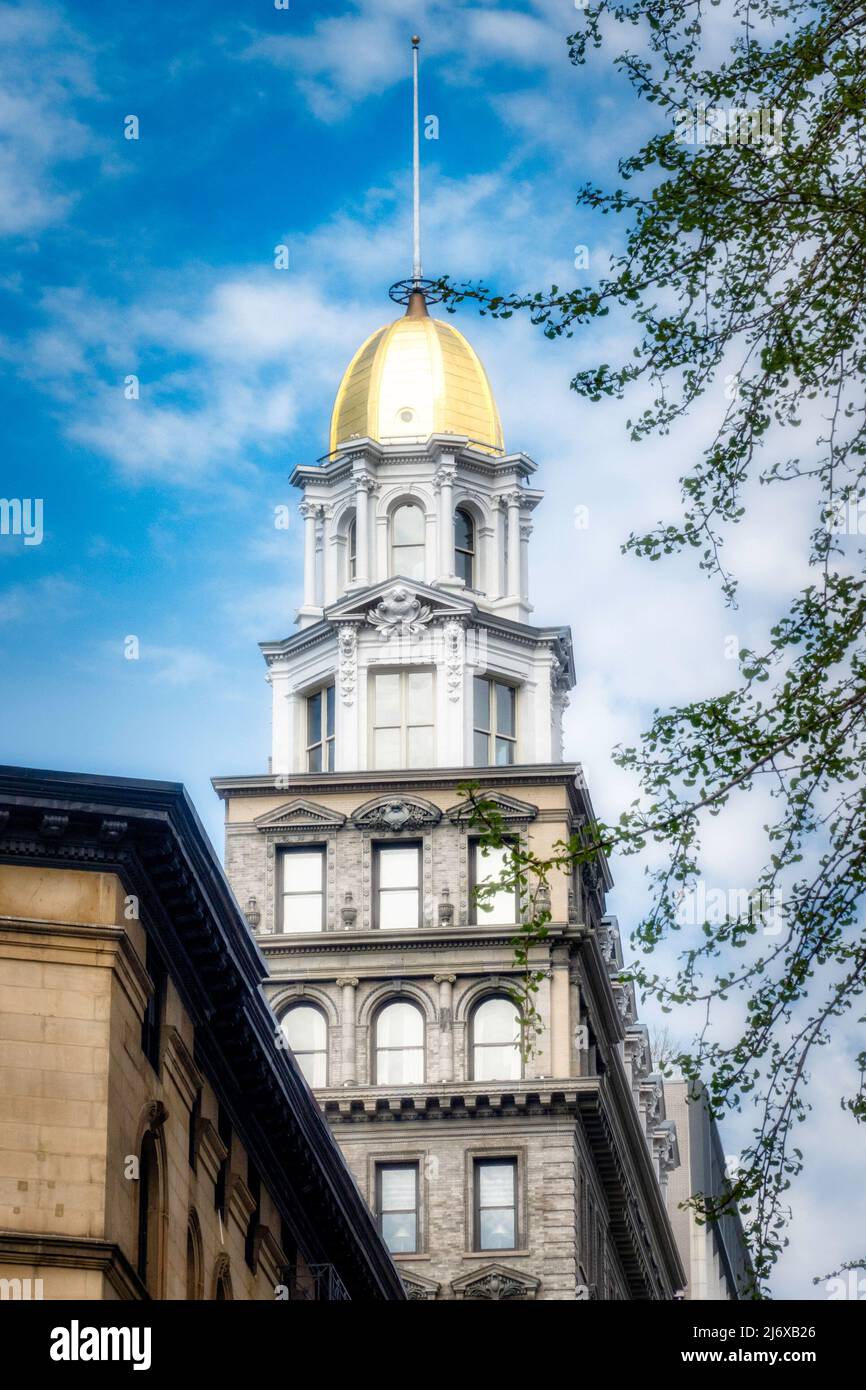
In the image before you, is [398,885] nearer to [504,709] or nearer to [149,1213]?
[504,709]

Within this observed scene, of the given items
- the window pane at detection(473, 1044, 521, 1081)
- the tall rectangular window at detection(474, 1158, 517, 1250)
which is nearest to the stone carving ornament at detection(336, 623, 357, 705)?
the window pane at detection(473, 1044, 521, 1081)

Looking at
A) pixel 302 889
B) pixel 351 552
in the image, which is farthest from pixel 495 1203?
pixel 351 552

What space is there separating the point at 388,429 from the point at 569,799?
52.3 feet

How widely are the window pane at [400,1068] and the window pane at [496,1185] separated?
10.1 feet

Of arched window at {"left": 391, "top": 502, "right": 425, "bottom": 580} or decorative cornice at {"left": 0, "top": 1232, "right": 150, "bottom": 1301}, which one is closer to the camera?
decorative cornice at {"left": 0, "top": 1232, "right": 150, "bottom": 1301}

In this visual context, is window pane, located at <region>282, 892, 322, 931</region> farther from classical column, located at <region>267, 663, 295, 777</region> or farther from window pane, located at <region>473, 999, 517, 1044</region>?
window pane, located at <region>473, 999, 517, 1044</region>

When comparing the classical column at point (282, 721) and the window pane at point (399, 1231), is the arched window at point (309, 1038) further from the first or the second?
the classical column at point (282, 721)

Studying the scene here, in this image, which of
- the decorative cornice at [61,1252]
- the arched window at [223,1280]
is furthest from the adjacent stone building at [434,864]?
the decorative cornice at [61,1252]

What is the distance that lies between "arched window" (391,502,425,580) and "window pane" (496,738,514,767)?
602 centimetres

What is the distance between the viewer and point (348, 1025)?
7494cm

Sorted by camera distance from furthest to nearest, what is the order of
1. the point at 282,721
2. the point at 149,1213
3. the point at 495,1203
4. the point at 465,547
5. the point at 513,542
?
1. the point at 465,547
2. the point at 513,542
3. the point at 282,721
4. the point at 495,1203
5. the point at 149,1213

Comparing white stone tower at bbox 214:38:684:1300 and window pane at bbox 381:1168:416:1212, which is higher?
white stone tower at bbox 214:38:684:1300

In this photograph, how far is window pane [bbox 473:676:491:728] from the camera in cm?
8150

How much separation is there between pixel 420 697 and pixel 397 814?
5.74 meters
